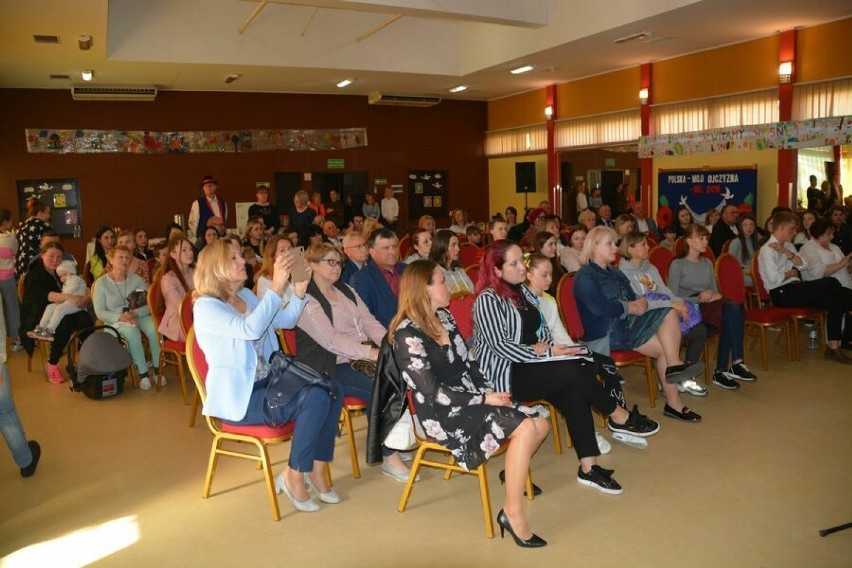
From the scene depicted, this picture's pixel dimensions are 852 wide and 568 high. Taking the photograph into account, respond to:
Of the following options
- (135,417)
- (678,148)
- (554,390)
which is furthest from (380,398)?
(678,148)

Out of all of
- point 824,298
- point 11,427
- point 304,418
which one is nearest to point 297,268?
point 304,418

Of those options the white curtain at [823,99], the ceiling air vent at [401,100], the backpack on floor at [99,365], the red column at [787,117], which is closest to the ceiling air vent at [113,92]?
the ceiling air vent at [401,100]

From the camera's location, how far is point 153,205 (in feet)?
45.3

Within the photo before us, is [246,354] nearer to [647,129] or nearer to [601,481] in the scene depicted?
[601,481]

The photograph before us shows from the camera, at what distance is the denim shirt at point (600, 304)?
4.81m

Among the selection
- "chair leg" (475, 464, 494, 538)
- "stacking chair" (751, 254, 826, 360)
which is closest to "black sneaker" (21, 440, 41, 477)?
"chair leg" (475, 464, 494, 538)

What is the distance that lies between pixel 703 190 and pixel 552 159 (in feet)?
12.1

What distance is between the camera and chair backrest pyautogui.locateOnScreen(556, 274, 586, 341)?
4969 mm

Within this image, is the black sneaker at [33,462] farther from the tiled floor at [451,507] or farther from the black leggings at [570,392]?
the black leggings at [570,392]

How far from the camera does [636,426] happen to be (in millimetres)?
4410

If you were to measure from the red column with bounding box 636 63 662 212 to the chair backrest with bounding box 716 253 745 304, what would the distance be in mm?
6406

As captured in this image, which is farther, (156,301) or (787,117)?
(787,117)

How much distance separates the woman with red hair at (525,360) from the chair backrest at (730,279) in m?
2.46

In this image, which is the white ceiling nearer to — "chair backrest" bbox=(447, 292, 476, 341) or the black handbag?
"chair backrest" bbox=(447, 292, 476, 341)
